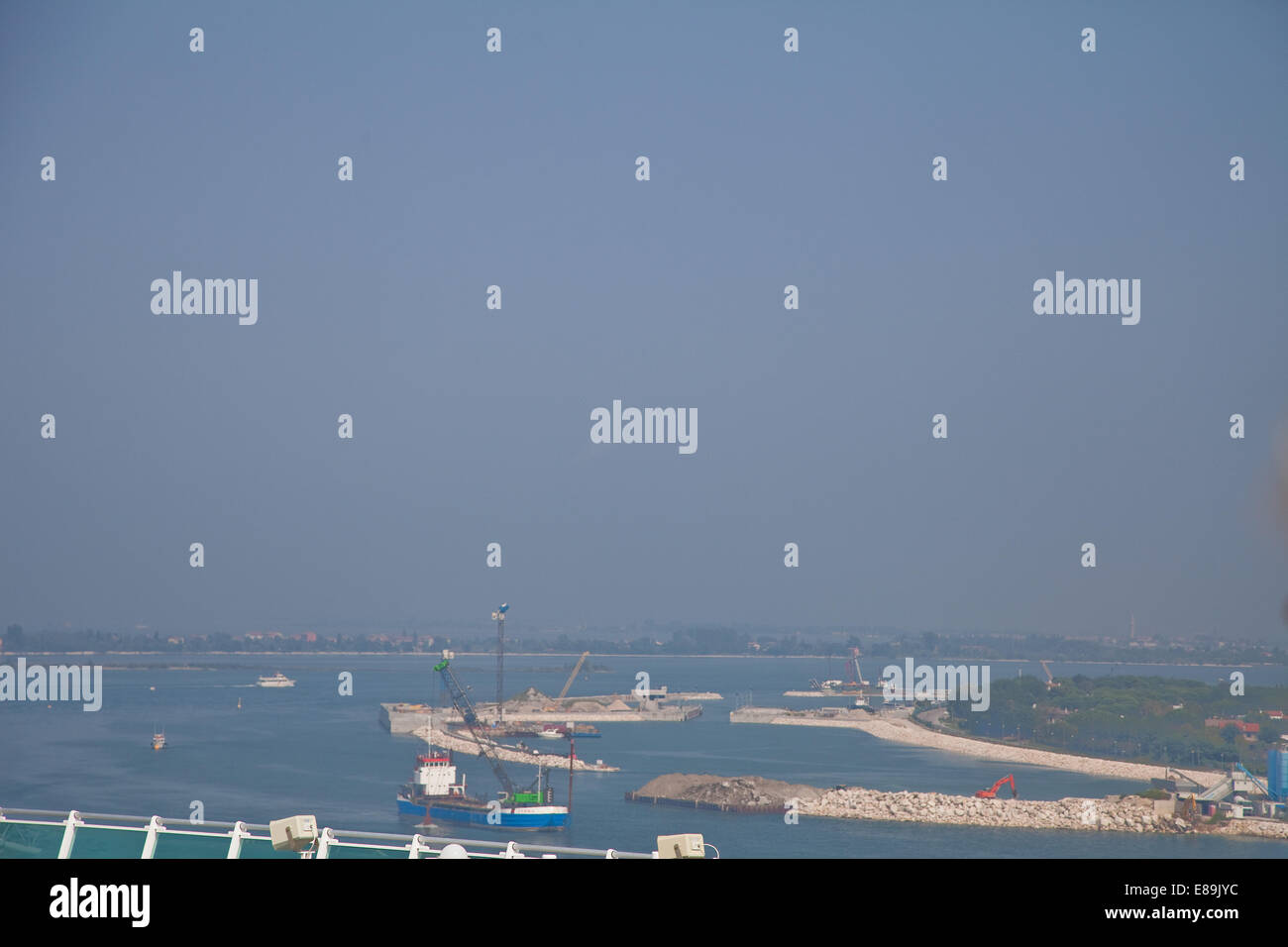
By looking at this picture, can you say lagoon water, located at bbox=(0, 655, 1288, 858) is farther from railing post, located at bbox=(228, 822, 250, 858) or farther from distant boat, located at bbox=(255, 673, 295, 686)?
railing post, located at bbox=(228, 822, 250, 858)

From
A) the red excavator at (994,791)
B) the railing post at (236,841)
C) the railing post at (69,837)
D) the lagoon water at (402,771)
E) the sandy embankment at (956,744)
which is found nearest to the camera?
the railing post at (236,841)

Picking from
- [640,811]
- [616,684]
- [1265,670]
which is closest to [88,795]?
[640,811]

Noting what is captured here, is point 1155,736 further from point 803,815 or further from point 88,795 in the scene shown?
point 88,795

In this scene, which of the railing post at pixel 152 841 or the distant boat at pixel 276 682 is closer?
the railing post at pixel 152 841

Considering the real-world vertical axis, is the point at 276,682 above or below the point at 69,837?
below

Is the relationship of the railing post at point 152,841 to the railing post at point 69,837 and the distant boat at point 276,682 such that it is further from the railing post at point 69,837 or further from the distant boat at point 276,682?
the distant boat at point 276,682

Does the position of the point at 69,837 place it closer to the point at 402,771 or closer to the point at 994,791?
the point at 994,791

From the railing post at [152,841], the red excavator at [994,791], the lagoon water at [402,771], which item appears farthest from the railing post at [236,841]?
the red excavator at [994,791]

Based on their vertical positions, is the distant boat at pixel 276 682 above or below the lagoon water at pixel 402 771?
below

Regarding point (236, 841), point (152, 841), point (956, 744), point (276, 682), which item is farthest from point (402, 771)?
point (276, 682)
